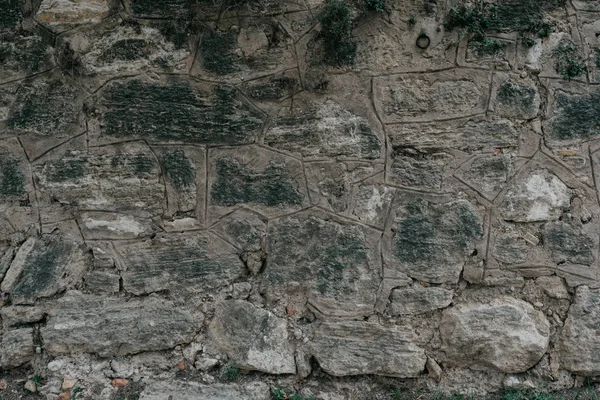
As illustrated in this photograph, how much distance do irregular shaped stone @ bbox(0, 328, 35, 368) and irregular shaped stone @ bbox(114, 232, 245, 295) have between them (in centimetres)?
53

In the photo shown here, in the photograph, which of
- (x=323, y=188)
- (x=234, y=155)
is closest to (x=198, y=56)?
(x=234, y=155)

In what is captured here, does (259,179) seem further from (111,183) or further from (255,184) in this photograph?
(111,183)

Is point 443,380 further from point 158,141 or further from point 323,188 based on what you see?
point 158,141

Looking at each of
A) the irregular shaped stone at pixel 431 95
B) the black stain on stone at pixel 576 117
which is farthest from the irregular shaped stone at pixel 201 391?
the black stain on stone at pixel 576 117

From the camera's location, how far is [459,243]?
108 inches

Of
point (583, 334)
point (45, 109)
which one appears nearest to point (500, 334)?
point (583, 334)

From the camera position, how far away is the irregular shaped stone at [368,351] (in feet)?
8.95

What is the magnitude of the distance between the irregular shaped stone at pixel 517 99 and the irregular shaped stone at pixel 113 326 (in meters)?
1.81

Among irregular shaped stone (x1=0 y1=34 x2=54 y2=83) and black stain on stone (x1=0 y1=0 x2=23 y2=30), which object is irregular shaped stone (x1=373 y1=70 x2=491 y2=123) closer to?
irregular shaped stone (x1=0 y1=34 x2=54 y2=83)

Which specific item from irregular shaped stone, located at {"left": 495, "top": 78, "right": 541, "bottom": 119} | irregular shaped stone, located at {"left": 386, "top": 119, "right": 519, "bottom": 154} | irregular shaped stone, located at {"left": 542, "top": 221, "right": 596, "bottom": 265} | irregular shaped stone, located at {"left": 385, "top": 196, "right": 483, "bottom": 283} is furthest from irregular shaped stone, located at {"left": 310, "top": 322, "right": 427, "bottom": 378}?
irregular shaped stone, located at {"left": 495, "top": 78, "right": 541, "bottom": 119}

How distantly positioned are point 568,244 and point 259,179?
4.98ft

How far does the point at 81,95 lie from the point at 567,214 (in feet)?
7.97

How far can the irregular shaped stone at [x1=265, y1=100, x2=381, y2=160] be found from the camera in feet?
9.04

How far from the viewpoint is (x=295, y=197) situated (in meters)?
2.78
